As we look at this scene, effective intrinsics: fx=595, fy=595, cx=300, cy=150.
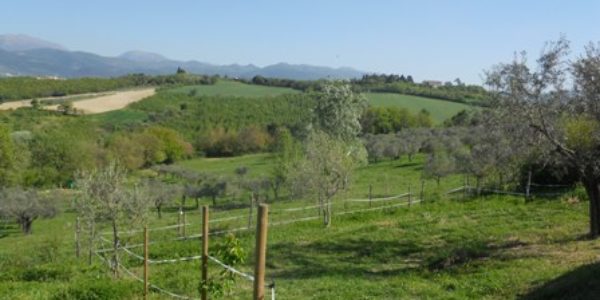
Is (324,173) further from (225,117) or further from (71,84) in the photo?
(71,84)

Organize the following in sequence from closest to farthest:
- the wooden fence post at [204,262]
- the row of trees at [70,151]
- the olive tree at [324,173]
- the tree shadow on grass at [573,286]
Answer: the wooden fence post at [204,262]
the tree shadow on grass at [573,286]
the olive tree at [324,173]
the row of trees at [70,151]

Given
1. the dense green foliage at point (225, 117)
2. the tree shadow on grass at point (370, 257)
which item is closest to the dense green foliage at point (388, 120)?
the dense green foliage at point (225, 117)

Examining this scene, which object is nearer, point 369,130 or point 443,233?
point 443,233

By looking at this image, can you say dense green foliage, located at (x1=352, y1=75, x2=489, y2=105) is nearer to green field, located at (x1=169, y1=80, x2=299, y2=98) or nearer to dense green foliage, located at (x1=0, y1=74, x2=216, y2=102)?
green field, located at (x1=169, y1=80, x2=299, y2=98)

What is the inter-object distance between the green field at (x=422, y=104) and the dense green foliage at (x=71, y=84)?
212 feet

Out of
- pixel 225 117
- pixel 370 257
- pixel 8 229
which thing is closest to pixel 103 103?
pixel 225 117

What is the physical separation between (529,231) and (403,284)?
8.21 m

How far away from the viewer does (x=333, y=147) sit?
30.4 meters

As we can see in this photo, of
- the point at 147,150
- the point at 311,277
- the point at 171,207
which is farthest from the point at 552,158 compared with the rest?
the point at 147,150

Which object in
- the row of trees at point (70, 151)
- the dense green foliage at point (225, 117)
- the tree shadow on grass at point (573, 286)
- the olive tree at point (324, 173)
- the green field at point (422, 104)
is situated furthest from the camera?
the green field at point (422, 104)

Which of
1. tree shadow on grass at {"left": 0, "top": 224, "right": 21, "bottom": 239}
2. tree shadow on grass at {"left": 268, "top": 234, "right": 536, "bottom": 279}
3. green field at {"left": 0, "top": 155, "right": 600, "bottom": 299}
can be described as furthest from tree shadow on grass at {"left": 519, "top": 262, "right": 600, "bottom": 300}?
tree shadow on grass at {"left": 0, "top": 224, "right": 21, "bottom": 239}

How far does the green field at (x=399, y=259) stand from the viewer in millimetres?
14664

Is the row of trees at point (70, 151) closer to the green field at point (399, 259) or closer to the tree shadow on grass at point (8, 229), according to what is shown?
the tree shadow on grass at point (8, 229)

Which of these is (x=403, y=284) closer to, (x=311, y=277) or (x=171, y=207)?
(x=311, y=277)
